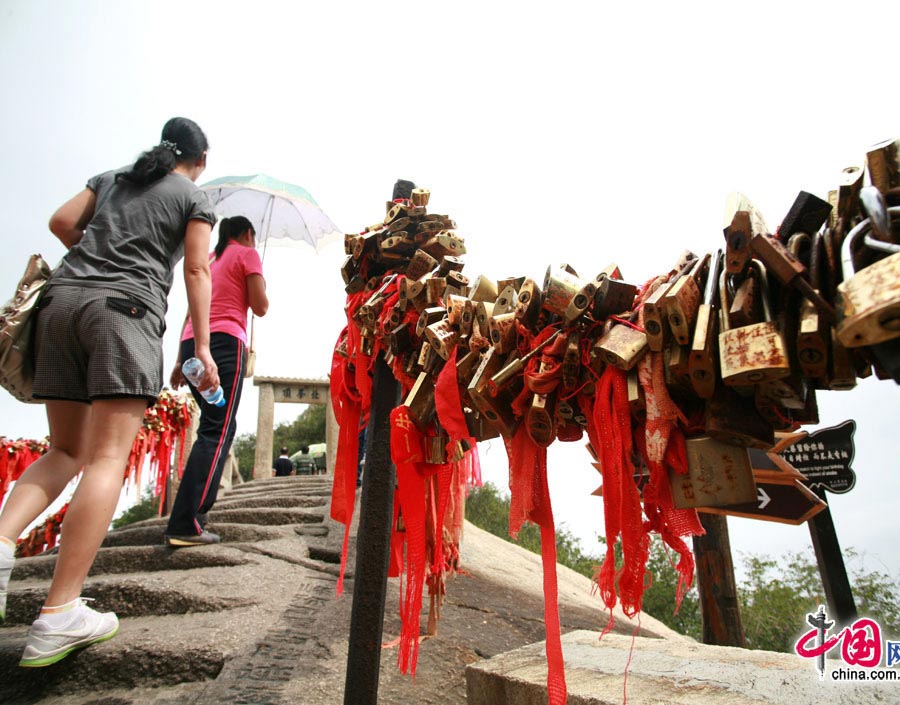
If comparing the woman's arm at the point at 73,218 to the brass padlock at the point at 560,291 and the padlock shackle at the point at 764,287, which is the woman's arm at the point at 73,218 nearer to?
the brass padlock at the point at 560,291

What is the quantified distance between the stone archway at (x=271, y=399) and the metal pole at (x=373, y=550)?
759 centimetres

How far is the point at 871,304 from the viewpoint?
0.66m

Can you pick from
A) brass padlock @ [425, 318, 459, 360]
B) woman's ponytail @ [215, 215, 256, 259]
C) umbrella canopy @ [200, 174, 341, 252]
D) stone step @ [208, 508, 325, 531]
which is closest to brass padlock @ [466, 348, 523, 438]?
brass padlock @ [425, 318, 459, 360]

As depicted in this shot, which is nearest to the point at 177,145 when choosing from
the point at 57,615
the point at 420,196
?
the point at 420,196

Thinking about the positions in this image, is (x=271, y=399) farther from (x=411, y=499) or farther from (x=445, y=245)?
(x=411, y=499)

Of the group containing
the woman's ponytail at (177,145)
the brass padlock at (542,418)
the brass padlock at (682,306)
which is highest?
the woman's ponytail at (177,145)

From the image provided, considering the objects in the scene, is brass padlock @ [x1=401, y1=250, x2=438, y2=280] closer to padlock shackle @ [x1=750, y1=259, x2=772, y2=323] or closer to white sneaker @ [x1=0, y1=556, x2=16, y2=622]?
padlock shackle @ [x1=750, y1=259, x2=772, y2=323]

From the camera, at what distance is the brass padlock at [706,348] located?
0.88 metres

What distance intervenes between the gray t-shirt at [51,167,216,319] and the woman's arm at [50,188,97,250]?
0.13 ft

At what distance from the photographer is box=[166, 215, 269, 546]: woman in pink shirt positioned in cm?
326

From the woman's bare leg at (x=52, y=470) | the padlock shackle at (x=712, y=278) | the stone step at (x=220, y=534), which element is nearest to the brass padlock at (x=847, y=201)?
the padlock shackle at (x=712, y=278)

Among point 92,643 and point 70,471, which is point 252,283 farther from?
point 92,643

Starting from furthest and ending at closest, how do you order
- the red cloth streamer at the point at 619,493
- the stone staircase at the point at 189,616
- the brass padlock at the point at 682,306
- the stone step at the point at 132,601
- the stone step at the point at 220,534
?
the stone step at the point at 220,534
the stone step at the point at 132,601
the stone staircase at the point at 189,616
the red cloth streamer at the point at 619,493
the brass padlock at the point at 682,306

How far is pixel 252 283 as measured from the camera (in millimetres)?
3596
